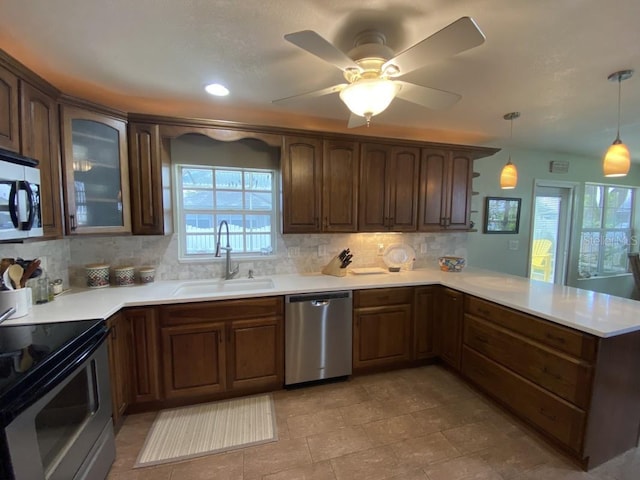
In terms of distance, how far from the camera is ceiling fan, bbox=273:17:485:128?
114cm

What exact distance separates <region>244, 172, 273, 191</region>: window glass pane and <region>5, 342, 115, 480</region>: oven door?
1.85m

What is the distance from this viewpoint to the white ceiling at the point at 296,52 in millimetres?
1302

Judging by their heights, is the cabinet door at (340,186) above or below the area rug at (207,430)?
above

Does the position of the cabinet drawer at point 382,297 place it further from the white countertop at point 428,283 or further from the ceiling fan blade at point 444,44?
the ceiling fan blade at point 444,44

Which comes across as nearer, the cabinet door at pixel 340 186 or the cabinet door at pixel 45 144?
the cabinet door at pixel 45 144

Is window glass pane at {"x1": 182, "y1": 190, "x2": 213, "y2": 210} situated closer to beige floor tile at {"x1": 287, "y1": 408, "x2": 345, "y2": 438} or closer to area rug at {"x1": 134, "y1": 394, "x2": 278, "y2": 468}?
area rug at {"x1": 134, "y1": 394, "x2": 278, "y2": 468}

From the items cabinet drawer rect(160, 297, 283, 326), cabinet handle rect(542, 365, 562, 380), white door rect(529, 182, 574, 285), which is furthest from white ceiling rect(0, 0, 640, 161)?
cabinet handle rect(542, 365, 562, 380)

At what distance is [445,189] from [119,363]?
133 inches

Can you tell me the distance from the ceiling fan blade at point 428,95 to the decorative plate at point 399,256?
175cm

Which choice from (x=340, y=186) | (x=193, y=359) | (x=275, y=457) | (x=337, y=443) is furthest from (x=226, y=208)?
(x=337, y=443)

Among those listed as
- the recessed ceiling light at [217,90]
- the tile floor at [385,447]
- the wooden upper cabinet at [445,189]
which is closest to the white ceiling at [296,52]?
the recessed ceiling light at [217,90]

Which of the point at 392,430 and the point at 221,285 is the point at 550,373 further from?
the point at 221,285

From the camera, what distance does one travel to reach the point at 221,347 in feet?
7.37

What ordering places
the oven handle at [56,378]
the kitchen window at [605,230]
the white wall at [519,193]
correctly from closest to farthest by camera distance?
the oven handle at [56,378] < the white wall at [519,193] < the kitchen window at [605,230]
